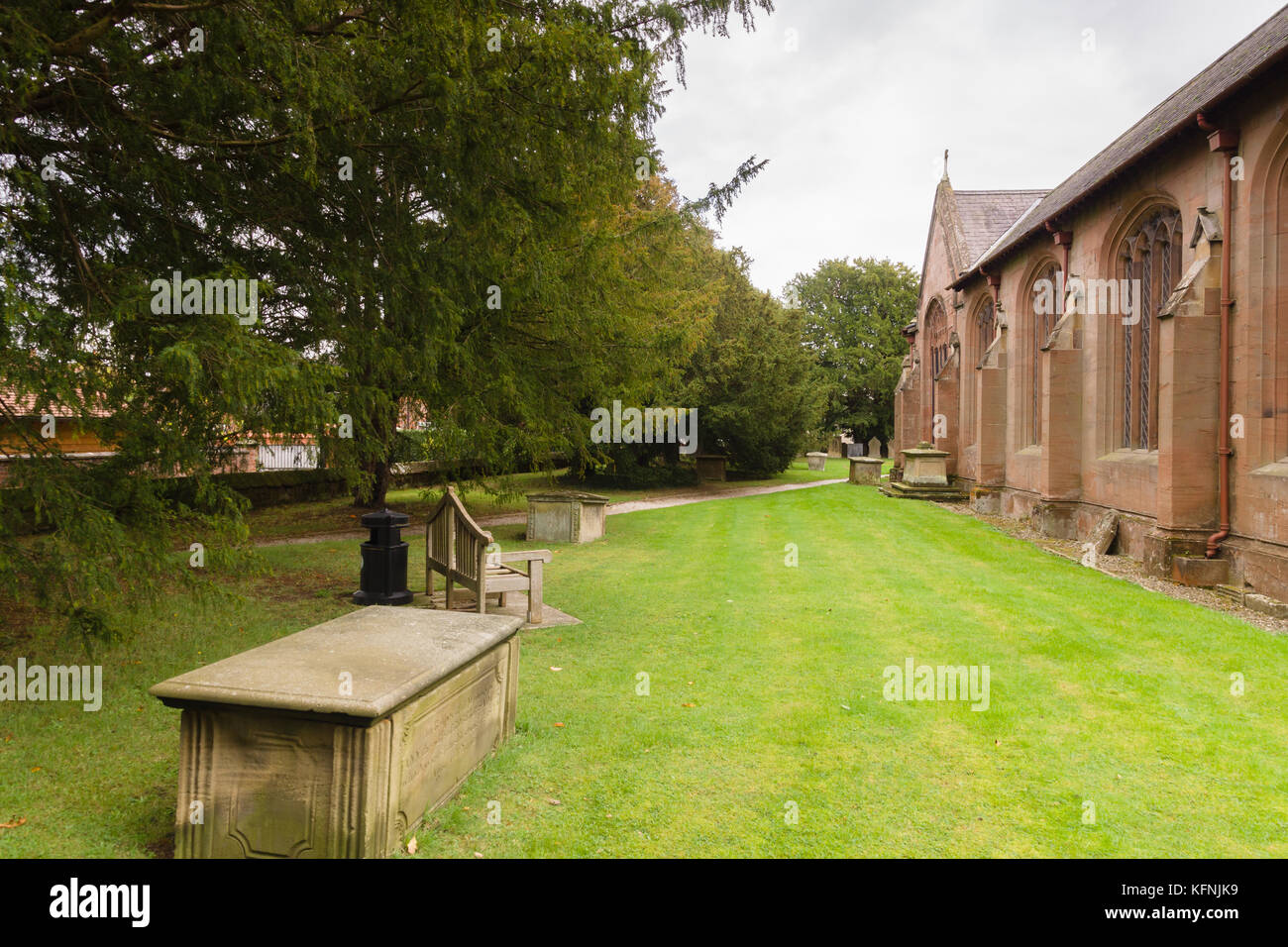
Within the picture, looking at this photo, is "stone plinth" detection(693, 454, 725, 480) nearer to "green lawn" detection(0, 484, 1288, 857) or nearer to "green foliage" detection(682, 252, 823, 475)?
"green foliage" detection(682, 252, 823, 475)

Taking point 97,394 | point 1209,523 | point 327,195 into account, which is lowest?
point 1209,523

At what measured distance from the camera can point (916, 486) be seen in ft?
77.1

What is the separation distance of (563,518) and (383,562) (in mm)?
6121

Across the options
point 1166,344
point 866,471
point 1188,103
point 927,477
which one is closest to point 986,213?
point 927,477

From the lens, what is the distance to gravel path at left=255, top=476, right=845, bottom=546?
47.0ft

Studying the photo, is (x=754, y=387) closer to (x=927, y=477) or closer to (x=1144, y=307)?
(x=927, y=477)

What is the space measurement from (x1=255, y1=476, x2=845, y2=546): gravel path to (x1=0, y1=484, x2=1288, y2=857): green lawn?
5.08 meters

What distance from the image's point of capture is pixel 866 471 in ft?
103

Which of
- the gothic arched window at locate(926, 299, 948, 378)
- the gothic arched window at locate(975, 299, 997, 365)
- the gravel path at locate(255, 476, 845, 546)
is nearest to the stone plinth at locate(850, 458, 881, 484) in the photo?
the gravel path at locate(255, 476, 845, 546)

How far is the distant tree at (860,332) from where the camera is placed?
53969 millimetres
